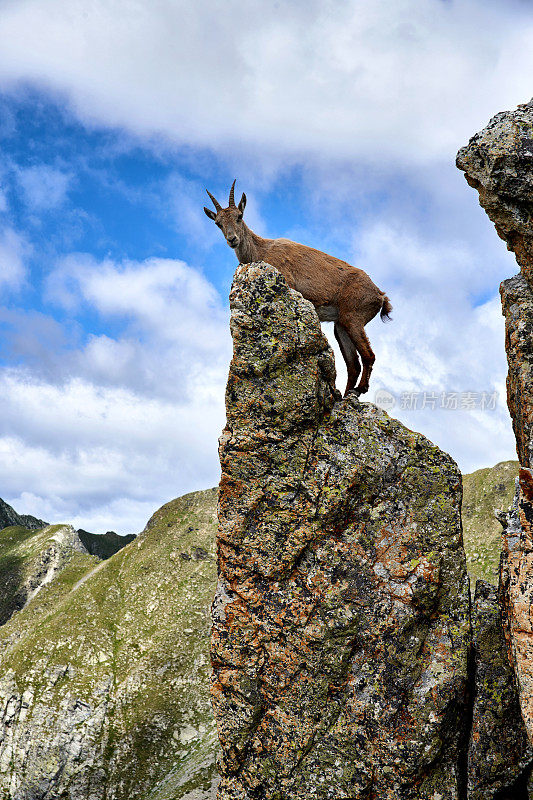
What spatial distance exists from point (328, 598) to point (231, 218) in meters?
13.7

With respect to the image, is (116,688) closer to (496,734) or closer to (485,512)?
(485,512)

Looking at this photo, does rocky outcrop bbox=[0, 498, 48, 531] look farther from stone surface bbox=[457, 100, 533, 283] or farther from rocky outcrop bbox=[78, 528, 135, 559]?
stone surface bbox=[457, 100, 533, 283]

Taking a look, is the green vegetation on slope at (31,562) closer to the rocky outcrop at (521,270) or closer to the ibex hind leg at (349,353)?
the ibex hind leg at (349,353)

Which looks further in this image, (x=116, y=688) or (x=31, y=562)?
(x=31, y=562)

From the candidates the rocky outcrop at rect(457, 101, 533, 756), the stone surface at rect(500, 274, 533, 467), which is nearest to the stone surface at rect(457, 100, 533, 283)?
the rocky outcrop at rect(457, 101, 533, 756)

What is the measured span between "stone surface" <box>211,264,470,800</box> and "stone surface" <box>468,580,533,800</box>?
455mm

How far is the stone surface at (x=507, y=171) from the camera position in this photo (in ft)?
54.6

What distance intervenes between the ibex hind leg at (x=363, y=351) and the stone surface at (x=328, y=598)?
10.1 feet

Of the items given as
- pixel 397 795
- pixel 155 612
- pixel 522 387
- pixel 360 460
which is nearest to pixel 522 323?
pixel 522 387

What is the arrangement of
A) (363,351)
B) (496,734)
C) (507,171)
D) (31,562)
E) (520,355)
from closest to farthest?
(496,734)
(507,171)
(520,355)
(363,351)
(31,562)

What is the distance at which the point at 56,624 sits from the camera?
2857 inches

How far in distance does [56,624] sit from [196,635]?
659 inches

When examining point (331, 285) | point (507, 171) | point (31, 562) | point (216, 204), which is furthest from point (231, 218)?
point (31, 562)

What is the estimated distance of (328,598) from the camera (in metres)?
16.2
